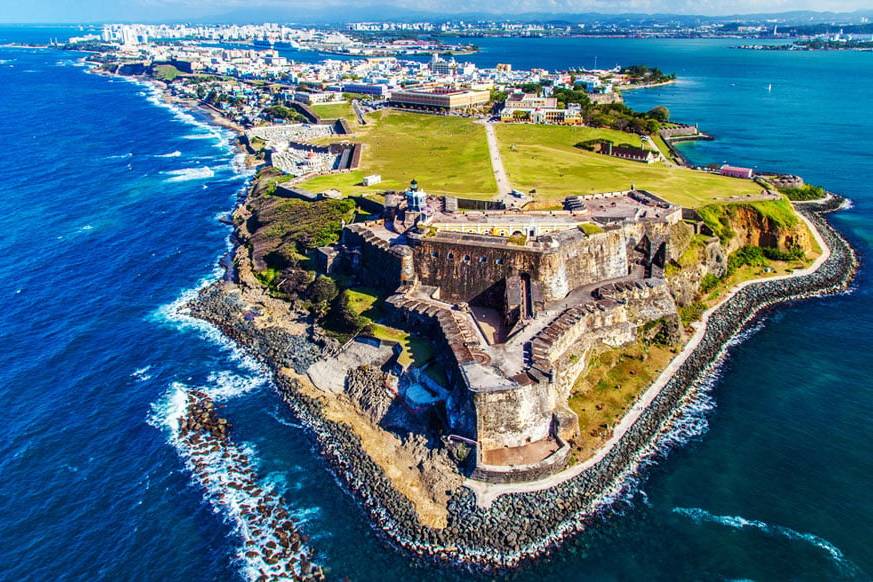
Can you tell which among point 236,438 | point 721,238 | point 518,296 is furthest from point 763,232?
point 236,438

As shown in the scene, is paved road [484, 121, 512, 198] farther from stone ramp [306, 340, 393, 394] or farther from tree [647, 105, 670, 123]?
tree [647, 105, 670, 123]

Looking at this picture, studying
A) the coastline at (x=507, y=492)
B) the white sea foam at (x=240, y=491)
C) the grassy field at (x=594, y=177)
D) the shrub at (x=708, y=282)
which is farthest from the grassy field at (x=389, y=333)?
the shrub at (x=708, y=282)

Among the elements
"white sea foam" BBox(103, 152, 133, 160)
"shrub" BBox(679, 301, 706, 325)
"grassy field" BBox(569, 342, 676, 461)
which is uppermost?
"white sea foam" BBox(103, 152, 133, 160)

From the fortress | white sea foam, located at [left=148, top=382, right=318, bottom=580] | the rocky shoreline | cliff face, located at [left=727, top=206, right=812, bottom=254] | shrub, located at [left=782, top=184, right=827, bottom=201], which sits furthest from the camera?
shrub, located at [left=782, top=184, right=827, bottom=201]

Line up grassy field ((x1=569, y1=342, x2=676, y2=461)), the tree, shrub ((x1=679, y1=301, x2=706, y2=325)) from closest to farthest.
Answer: grassy field ((x1=569, y1=342, x2=676, y2=461)) → shrub ((x1=679, y1=301, x2=706, y2=325)) → the tree

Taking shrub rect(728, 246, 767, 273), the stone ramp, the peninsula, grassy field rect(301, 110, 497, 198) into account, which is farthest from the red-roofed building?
the stone ramp

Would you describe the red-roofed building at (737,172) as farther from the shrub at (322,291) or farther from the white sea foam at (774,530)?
the white sea foam at (774,530)
